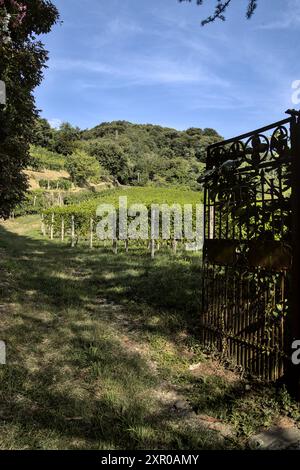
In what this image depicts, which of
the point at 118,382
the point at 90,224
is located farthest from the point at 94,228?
the point at 118,382

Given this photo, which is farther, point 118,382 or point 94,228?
point 94,228

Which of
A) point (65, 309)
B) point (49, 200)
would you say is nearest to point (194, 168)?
point (49, 200)

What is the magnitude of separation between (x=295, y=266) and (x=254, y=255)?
0.54 m

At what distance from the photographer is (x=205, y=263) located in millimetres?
5160

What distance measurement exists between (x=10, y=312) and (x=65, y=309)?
0.92 meters

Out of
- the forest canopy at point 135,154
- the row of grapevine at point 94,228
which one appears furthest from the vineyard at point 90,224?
the forest canopy at point 135,154

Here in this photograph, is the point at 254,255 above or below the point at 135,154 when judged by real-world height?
below

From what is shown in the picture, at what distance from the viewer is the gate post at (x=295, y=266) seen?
11.9 feet

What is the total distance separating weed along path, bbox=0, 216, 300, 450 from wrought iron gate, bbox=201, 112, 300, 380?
1.23ft

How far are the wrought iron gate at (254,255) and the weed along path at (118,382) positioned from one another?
1.23 feet

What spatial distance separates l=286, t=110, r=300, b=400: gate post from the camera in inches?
143

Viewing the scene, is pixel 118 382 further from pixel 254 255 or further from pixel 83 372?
pixel 254 255

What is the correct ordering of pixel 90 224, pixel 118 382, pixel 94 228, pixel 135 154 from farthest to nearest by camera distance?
1. pixel 135 154
2. pixel 94 228
3. pixel 90 224
4. pixel 118 382

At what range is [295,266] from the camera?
3.64 m
